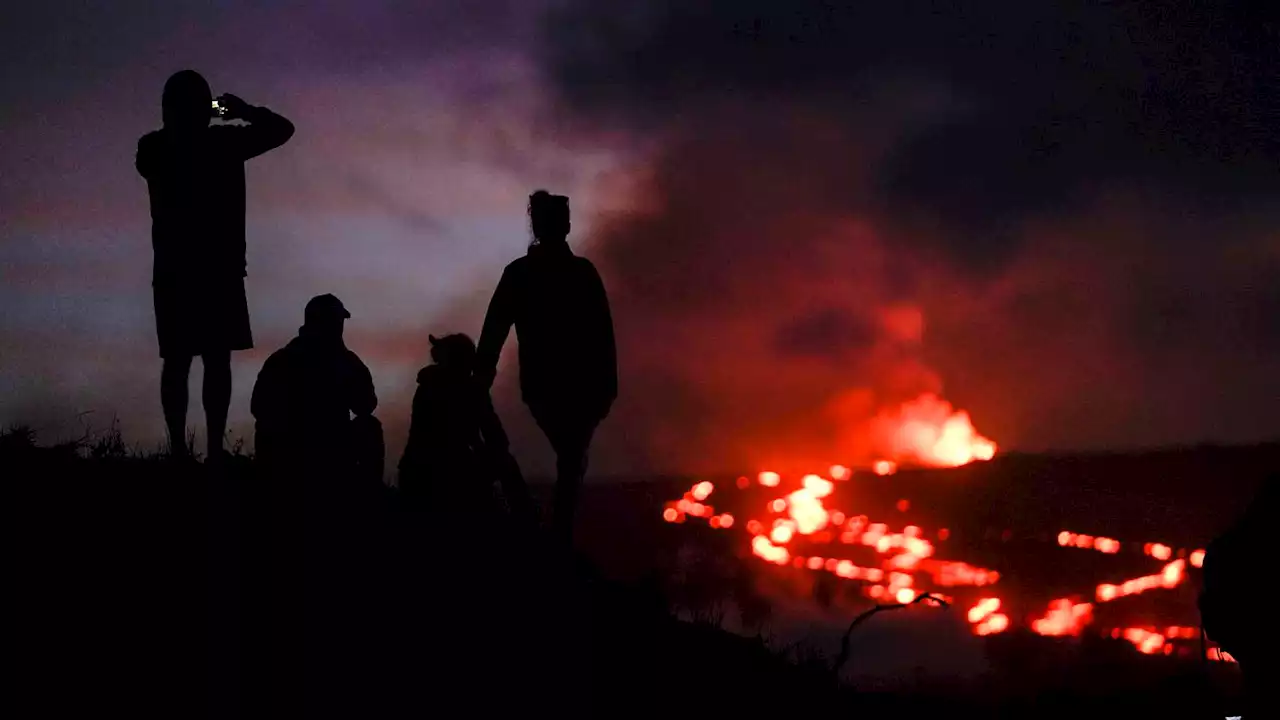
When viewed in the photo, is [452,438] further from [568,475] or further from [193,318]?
[193,318]

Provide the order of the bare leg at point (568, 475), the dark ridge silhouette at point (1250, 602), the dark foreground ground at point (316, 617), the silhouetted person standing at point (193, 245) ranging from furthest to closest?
the bare leg at point (568, 475)
the silhouetted person standing at point (193, 245)
the dark foreground ground at point (316, 617)
the dark ridge silhouette at point (1250, 602)

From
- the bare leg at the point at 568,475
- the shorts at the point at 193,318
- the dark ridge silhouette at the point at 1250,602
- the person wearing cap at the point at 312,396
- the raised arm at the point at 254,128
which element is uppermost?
the raised arm at the point at 254,128

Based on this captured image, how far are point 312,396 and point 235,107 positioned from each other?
2.12 meters

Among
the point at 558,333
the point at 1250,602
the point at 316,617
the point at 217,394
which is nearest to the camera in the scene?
the point at 1250,602

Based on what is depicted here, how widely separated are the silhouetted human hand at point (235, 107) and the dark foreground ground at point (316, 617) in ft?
8.18

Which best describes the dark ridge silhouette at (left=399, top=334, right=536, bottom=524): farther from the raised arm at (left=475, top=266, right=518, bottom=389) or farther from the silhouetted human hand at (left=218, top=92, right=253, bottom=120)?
the silhouetted human hand at (left=218, top=92, right=253, bottom=120)

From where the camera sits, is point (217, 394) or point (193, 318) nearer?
point (193, 318)

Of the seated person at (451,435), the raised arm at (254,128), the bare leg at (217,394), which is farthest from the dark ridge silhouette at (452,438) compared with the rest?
the raised arm at (254,128)

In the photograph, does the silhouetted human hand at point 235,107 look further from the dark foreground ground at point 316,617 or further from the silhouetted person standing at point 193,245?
the dark foreground ground at point 316,617

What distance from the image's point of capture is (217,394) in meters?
6.92

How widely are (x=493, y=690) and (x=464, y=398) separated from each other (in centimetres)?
289

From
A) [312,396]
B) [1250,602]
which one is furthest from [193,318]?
[1250,602]

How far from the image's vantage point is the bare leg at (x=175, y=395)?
22.4ft

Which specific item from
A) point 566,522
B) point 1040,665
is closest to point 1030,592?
point 1040,665
